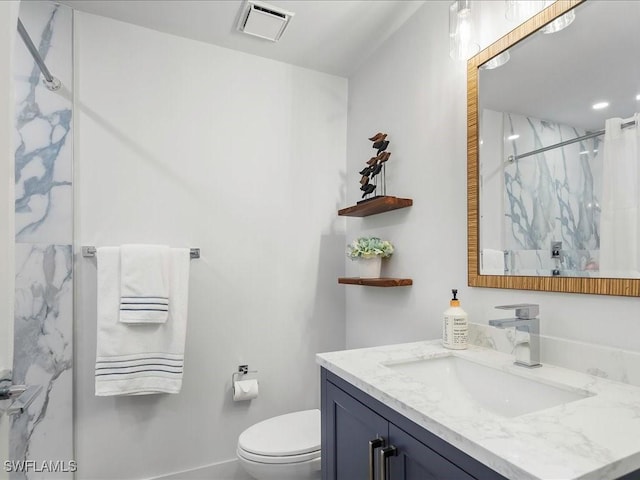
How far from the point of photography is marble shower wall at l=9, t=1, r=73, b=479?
63.1 inches

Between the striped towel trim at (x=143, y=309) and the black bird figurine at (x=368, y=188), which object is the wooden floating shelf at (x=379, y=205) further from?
the striped towel trim at (x=143, y=309)

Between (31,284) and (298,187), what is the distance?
1380mm

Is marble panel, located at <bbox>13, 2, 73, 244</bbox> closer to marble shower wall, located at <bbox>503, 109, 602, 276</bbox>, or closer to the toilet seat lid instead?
the toilet seat lid

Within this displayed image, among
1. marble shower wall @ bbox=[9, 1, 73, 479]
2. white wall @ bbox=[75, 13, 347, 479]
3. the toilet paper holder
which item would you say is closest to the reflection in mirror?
white wall @ bbox=[75, 13, 347, 479]

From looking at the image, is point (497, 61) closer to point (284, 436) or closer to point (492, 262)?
point (492, 262)

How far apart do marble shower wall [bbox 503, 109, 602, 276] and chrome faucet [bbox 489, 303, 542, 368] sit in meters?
0.14

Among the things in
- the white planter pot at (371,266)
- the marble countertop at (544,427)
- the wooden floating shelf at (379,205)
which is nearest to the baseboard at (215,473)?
the white planter pot at (371,266)

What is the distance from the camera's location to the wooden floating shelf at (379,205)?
5.58ft

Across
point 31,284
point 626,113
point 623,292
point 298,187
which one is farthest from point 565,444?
point 31,284

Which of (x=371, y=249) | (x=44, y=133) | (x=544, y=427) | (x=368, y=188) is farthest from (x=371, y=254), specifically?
(x=44, y=133)

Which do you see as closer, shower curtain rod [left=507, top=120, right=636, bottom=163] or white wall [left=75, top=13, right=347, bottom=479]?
shower curtain rod [left=507, top=120, right=636, bottom=163]

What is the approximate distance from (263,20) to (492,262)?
4.99 ft

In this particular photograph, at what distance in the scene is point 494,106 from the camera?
1328 mm

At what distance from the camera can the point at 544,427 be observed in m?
0.68
